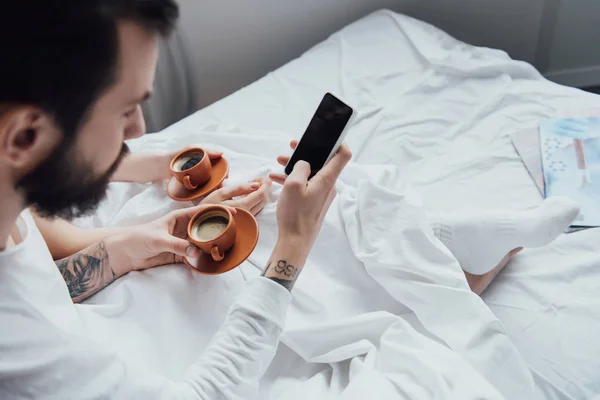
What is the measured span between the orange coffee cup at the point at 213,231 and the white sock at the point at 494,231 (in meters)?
0.34

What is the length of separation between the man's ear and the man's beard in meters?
0.01

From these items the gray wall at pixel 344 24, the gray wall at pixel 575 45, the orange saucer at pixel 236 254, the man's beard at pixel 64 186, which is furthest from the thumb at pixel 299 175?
the gray wall at pixel 575 45

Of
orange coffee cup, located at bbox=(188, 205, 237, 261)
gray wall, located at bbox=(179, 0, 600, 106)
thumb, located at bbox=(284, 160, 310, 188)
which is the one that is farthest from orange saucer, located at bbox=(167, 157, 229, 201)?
gray wall, located at bbox=(179, 0, 600, 106)

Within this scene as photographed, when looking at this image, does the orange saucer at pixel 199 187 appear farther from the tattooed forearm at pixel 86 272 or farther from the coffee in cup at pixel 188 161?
the tattooed forearm at pixel 86 272

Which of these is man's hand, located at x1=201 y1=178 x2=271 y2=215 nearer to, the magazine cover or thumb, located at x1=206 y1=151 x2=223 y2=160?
thumb, located at x1=206 y1=151 x2=223 y2=160

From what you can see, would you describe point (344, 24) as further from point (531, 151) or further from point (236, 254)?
point (236, 254)

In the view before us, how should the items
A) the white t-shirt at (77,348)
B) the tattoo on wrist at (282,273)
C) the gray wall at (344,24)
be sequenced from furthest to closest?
1. the gray wall at (344,24)
2. the tattoo on wrist at (282,273)
3. the white t-shirt at (77,348)

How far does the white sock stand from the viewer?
0.88 metres

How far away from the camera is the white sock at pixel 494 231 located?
877 millimetres

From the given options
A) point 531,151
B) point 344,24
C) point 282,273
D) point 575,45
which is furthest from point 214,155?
point 575,45

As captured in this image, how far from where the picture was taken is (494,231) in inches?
34.9

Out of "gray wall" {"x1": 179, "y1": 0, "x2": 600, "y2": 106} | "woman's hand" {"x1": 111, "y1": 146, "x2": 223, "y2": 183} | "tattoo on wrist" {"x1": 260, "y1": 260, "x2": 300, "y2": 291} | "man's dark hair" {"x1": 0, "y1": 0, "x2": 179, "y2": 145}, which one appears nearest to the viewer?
"man's dark hair" {"x1": 0, "y1": 0, "x2": 179, "y2": 145}

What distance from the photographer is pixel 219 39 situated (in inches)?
65.6

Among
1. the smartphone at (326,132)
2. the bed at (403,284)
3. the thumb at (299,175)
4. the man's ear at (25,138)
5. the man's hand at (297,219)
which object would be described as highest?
the man's ear at (25,138)
